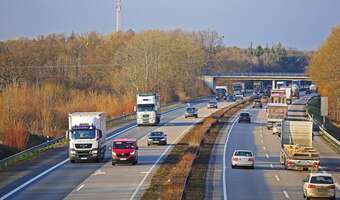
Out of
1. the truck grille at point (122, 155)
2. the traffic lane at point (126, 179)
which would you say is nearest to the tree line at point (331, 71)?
the traffic lane at point (126, 179)

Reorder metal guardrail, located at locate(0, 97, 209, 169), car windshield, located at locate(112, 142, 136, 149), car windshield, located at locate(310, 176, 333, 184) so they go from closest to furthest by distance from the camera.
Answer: car windshield, located at locate(310, 176, 333, 184) → metal guardrail, located at locate(0, 97, 209, 169) → car windshield, located at locate(112, 142, 136, 149)

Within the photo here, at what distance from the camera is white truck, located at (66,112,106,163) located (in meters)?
44.2

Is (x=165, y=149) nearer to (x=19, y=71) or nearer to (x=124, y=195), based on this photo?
(x=124, y=195)

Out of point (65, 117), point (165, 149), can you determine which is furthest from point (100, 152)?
point (65, 117)

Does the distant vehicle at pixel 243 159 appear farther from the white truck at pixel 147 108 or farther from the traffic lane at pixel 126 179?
the white truck at pixel 147 108

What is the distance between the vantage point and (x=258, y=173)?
41875mm

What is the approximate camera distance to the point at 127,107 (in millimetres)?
103750

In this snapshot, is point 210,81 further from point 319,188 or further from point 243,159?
point 319,188

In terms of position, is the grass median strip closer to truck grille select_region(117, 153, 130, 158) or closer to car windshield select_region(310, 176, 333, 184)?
truck grille select_region(117, 153, 130, 158)

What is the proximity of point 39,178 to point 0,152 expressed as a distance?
11.9 m

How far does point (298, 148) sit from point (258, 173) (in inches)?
143

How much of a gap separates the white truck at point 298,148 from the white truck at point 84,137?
36.8 feet

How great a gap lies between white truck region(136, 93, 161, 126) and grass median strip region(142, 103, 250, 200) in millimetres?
8925

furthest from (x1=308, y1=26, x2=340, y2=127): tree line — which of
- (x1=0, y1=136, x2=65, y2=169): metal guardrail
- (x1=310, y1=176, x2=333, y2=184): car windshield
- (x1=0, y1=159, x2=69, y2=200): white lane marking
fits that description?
(x1=310, y1=176, x2=333, y2=184): car windshield
